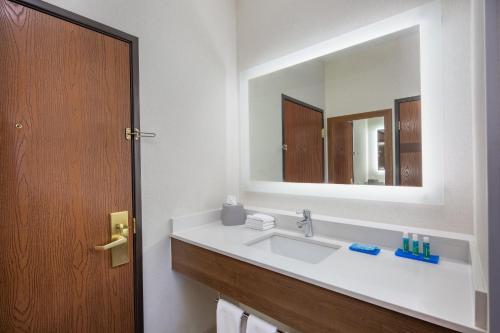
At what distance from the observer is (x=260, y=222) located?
154cm

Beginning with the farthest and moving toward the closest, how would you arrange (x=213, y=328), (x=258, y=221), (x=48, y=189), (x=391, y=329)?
(x=213, y=328) → (x=258, y=221) → (x=48, y=189) → (x=391, y=329)

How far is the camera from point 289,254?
145 cm

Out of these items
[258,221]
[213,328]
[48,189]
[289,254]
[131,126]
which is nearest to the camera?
[48,189]

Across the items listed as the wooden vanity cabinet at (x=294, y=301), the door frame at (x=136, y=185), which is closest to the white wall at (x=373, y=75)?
the wooden vanity cabinet at (x=294, y=301)

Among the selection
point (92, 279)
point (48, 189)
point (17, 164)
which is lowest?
point (92, 279)

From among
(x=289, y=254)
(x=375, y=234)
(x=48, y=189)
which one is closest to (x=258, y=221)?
(x=289, y=254)

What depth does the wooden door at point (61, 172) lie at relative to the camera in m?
0.97

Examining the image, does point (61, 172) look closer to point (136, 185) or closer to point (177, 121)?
point (136, 185)

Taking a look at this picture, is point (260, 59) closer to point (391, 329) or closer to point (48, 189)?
point (48, 189)

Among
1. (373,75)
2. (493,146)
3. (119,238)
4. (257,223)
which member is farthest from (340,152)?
(119,238)

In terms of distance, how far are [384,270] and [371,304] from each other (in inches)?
9.2

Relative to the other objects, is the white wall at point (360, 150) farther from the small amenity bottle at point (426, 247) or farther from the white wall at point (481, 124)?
the white wall at point (481, 124)

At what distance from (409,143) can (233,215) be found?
1.08 meters

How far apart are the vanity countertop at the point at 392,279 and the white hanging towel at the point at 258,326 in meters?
0.29
